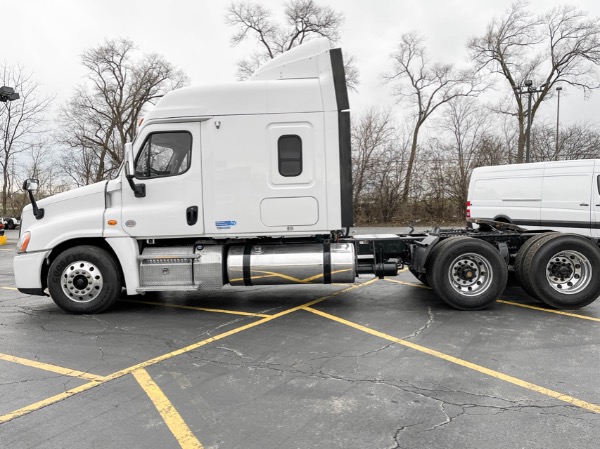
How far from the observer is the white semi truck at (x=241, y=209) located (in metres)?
6.45

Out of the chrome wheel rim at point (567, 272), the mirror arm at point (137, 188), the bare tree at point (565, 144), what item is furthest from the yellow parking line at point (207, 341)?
the bare tree at point (565, 144)

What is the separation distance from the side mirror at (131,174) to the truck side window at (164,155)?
8 centimetres

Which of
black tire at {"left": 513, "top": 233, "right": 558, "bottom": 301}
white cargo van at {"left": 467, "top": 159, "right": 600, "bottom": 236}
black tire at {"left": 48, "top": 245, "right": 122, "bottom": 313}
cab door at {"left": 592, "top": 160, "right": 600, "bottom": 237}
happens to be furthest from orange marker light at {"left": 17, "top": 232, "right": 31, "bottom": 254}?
cab door at {"left": 592, "top": 160, "right": 600, "bottom": 237}

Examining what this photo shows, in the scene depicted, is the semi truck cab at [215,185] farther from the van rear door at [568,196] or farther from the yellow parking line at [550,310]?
the van rear door at [568,196]

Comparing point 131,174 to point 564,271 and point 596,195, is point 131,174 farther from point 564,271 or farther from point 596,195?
point 596,195

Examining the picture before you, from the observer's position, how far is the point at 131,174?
6402mm

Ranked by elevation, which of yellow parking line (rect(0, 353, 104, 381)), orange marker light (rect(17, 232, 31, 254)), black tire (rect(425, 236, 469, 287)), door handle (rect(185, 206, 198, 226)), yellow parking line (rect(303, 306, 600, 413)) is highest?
door handle (rect(185, 206, 198, 226))

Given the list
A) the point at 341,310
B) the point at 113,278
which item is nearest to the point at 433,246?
the point at 341,310

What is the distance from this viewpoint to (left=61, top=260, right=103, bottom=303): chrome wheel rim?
253 inches

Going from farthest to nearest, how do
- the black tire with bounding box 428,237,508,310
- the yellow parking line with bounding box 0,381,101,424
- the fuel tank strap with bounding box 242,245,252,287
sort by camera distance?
the fuel tank strap with bounding box 242,245,252,287, the black tire with bounding box 428,237,508,310, the yellow parking line with bounding box 0,381,101,424

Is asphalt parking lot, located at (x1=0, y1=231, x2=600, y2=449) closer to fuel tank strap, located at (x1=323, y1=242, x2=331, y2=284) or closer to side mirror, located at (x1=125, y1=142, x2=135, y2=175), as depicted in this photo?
fuel tank strap, located at (x1=323, y1=242, x2=331, y2=284)

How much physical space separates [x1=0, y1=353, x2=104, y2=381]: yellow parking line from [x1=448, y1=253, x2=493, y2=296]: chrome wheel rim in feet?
16.0

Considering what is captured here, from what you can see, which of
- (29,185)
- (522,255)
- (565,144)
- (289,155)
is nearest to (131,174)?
(29,185)

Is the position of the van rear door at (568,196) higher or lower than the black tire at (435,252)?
higher
